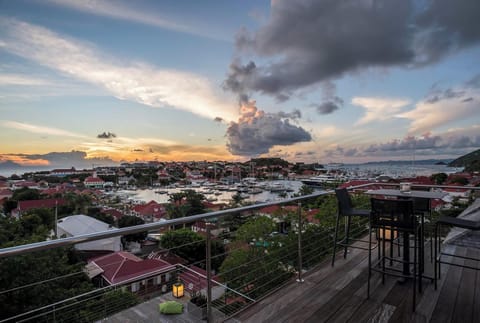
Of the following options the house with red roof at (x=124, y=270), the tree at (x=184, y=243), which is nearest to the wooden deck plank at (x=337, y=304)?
Answer: the house with red roof at (x=124, y=270)

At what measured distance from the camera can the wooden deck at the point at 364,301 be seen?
201 centimetres

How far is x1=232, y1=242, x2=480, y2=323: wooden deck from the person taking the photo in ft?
6.61

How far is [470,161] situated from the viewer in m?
9.25

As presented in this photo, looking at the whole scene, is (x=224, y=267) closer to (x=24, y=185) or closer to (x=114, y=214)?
(x=114, y=214)

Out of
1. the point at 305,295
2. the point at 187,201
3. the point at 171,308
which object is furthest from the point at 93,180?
the point at 305,295

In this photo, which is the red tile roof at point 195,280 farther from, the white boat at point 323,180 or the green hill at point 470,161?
the white boat at point 323,180

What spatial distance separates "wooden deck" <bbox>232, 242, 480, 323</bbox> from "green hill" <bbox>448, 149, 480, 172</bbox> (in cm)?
742

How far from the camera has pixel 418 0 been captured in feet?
17.9

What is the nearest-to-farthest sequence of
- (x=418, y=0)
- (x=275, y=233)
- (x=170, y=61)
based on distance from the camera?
(x=418, y=0)
(x=275, y=233)
(x=170, y=61)

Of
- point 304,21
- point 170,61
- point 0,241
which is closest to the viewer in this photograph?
point 304,21

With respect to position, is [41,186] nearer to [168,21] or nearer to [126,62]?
[126,62]

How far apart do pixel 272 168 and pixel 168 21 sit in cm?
2144

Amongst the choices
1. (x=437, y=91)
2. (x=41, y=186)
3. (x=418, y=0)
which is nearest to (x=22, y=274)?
(x=418, y=0)

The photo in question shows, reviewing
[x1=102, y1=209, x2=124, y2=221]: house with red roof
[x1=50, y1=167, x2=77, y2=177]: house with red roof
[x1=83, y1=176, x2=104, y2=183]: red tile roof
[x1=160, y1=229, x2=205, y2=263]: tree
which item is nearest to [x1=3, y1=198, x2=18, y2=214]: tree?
[x1=50, y1=167, x2=77, y2=177]: house with red roof
